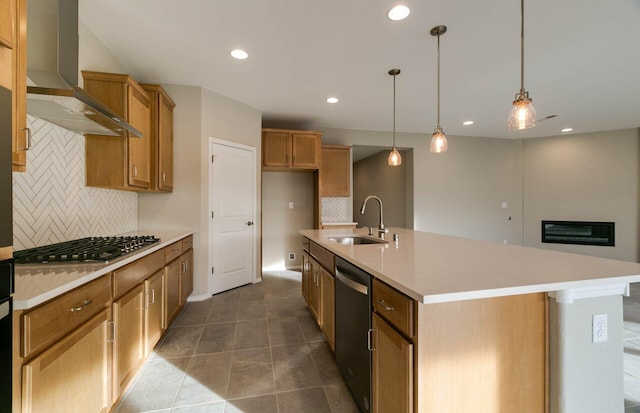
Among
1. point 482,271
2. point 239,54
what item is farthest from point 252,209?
point 482,271

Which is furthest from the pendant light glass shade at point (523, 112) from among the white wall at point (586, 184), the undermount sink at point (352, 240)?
the white wall at point (586, 184)

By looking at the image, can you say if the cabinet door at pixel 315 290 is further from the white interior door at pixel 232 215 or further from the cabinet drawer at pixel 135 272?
the white interior door at pixel 232 215

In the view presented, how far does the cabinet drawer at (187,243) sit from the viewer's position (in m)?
2.84

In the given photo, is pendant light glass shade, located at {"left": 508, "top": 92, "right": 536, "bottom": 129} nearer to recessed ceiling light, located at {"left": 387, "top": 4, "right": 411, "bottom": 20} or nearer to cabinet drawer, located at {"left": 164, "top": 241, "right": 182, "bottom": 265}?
recessed ceiling light, located at {"left": 387, "top": 4, "right": 411, "bottom": 20}

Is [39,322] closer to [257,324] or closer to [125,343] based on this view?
[125,343]

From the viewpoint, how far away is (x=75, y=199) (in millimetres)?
2061

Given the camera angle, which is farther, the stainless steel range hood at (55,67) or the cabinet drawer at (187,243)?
the cabinet drawer at (187,243)

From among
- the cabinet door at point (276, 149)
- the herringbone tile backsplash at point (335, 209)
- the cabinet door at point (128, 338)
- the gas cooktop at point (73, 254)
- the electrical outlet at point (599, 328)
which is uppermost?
the cabinet door at point (276, 149)

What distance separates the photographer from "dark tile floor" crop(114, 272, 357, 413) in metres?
1.55

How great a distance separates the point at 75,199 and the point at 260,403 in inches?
82.5

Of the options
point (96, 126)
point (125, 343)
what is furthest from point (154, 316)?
point (96, 126)

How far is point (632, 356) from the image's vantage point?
6.81ft

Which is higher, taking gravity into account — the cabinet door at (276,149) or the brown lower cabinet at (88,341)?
the cabinet door at (276,149)

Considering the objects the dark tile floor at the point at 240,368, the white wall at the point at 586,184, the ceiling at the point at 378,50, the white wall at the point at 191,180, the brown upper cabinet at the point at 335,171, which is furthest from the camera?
the white wall at the point at 586,184
